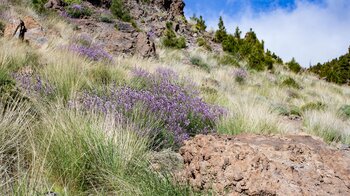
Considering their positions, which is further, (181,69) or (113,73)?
(181,69)

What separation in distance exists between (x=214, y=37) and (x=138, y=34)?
10.4 m

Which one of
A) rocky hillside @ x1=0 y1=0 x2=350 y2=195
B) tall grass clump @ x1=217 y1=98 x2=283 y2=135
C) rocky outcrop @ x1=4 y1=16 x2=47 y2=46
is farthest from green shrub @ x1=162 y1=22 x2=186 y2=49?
tall grass clump @ x1=217 y1=98 x2=283 y2=135

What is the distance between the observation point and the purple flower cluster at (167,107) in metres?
4.04

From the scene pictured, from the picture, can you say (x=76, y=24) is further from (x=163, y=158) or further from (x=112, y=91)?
(x=163, y=158)

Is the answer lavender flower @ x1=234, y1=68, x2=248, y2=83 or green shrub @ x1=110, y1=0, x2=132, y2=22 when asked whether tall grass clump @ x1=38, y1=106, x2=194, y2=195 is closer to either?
lavender flower @ x1=234, y1=68, x2=248, y2=83

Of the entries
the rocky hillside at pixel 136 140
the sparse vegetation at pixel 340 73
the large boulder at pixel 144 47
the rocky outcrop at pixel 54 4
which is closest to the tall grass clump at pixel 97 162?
the rocky hillside at pixel 136 140

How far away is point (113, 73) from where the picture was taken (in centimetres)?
662

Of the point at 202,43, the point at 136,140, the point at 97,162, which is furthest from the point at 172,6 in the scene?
the point at 97,162

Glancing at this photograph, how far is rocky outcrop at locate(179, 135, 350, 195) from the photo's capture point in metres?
2.39

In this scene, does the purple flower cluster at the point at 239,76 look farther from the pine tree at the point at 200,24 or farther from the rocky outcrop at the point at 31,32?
the pine tree at the point at 200,24

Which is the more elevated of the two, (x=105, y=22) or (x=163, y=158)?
(x=105, y=22)

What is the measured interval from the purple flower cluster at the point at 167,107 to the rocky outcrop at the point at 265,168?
1.23 meters

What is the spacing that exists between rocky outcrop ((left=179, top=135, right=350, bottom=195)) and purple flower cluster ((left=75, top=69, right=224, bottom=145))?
1233 mm

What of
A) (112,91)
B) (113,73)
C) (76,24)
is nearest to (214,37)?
(76,24)
